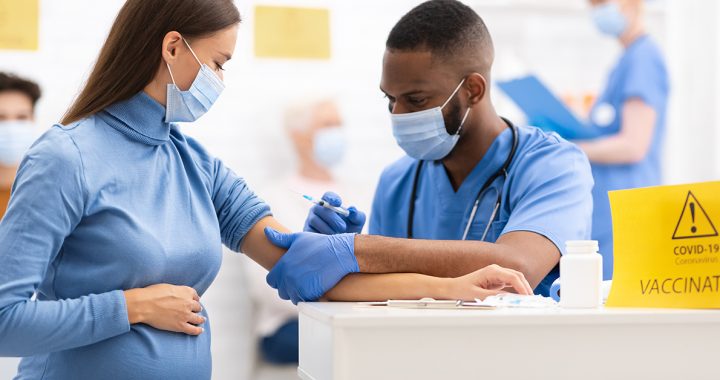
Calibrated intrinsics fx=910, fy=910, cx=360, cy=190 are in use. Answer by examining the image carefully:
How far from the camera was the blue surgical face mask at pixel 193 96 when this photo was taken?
1466 millimetres

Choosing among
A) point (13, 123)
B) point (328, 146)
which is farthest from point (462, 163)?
point (13, 123)

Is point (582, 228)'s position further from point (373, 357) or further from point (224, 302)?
point (224, 302)

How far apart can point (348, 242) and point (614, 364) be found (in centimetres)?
54

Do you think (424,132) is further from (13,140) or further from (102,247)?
(13,140)

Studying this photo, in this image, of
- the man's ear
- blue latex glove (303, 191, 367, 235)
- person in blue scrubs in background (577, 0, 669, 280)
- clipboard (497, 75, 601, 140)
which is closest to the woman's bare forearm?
blue latex glove (303, 191, 367, 235)

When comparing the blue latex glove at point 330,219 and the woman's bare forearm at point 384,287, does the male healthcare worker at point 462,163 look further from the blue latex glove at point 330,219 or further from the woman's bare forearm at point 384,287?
the woman's bare forearm at point 384,287

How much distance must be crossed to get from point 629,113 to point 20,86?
6.71 feet

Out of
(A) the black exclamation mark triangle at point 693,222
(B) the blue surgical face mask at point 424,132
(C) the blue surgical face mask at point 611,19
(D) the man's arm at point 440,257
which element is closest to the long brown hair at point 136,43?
(D) the man's arm at point 440,257

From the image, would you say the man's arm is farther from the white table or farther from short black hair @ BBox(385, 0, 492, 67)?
short black hair @ BBox(385, 0, 492, 67)

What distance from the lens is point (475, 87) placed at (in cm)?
197

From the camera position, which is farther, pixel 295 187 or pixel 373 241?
pixel 295 187

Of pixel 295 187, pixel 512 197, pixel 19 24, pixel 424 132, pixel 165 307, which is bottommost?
pixel 295 187

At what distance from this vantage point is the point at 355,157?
10.6ft

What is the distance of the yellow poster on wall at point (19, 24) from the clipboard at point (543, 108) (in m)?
1.50
